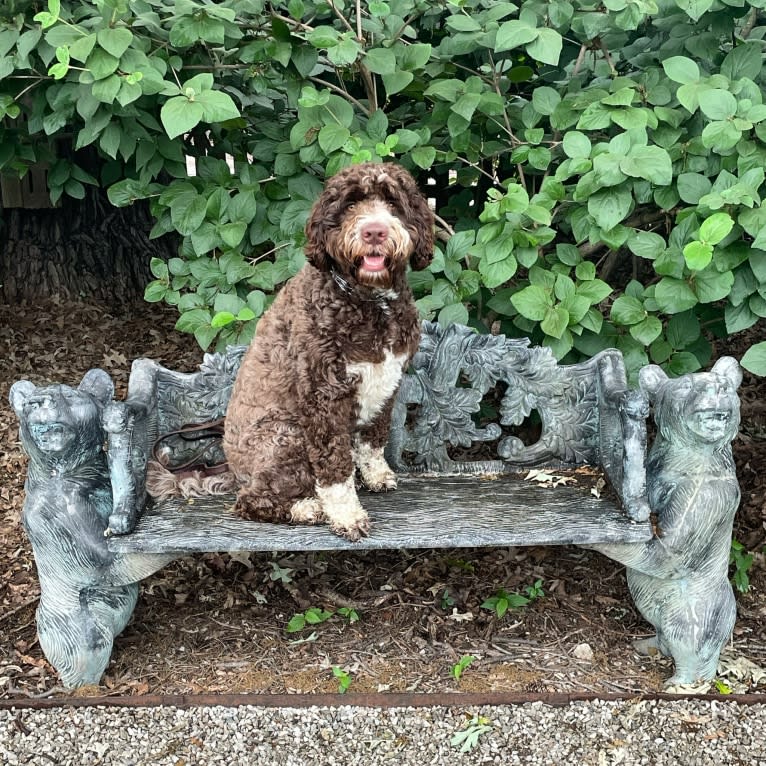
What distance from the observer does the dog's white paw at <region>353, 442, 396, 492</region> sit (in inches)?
134

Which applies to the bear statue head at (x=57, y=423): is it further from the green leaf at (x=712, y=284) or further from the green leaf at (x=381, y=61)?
the green leaf at (x=712, y=284)

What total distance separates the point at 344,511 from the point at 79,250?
13.6ft

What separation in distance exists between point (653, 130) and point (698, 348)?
1.04 metres

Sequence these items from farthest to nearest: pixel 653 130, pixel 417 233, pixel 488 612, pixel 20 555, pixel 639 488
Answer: pixel 20 555 → pixel 488 612 → pixel 653 130 → pixel 639 488 → pixel 417 233

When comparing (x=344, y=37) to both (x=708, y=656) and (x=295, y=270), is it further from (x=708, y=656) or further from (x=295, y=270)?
(x=708, y=656)

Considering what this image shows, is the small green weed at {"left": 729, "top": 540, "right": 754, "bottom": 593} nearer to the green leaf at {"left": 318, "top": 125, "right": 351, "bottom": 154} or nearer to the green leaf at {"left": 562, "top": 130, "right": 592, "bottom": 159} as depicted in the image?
the green leaf at {"left": 562, "top": 130, "right": 592, "bottom": 159}

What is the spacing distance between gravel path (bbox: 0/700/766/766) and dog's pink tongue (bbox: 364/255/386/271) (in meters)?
1.58

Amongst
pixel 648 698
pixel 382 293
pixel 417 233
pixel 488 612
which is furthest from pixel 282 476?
pixel 648 698

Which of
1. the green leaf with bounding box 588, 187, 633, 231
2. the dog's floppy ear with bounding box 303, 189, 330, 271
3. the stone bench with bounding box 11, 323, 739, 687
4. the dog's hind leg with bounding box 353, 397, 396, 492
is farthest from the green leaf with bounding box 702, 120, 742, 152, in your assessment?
the dog's hind leg with bounding box 353, 397, 396, 492

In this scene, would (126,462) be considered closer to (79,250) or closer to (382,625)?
(382,625)

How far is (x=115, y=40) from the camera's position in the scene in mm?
2971

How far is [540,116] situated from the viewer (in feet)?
12.1

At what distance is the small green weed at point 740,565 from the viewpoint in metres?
3.70

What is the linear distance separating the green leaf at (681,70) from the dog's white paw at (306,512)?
80.4 inches
